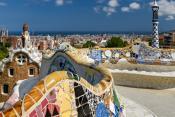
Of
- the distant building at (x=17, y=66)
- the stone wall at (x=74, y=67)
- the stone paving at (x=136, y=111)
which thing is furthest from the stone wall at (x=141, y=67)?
the distant building at (x=17, y=66)

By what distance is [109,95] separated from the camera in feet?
14.9

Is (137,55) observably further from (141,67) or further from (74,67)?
(74,67)

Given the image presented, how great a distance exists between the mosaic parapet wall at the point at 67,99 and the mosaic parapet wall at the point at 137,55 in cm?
703

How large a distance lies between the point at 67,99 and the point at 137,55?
30.7ft

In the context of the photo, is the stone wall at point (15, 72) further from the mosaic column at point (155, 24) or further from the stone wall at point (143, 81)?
the stone wall at point (143, 81)

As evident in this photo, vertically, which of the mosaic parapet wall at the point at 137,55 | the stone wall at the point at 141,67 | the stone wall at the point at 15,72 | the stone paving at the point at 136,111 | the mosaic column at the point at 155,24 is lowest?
the stone wall at the point at 15,72

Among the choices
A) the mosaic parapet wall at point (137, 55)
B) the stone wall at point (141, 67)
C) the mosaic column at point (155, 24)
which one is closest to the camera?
the stone wall at point (141, 67)

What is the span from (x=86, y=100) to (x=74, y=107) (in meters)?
0.27

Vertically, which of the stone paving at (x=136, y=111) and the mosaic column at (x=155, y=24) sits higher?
the mosaic column at (x=155, y=24)

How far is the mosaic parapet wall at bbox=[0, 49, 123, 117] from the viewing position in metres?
3.24

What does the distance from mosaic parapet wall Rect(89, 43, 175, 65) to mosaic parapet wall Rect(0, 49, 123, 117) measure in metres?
7.03

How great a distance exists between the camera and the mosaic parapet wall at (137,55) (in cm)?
1184

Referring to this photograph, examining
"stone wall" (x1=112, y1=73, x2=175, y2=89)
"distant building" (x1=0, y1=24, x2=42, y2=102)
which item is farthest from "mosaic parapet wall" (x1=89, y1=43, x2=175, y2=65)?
"distant building" (x1=0, y1=24, x2=42, y2=102)

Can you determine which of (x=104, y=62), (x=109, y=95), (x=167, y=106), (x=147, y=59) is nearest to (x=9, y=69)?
(x=104, y=62)
